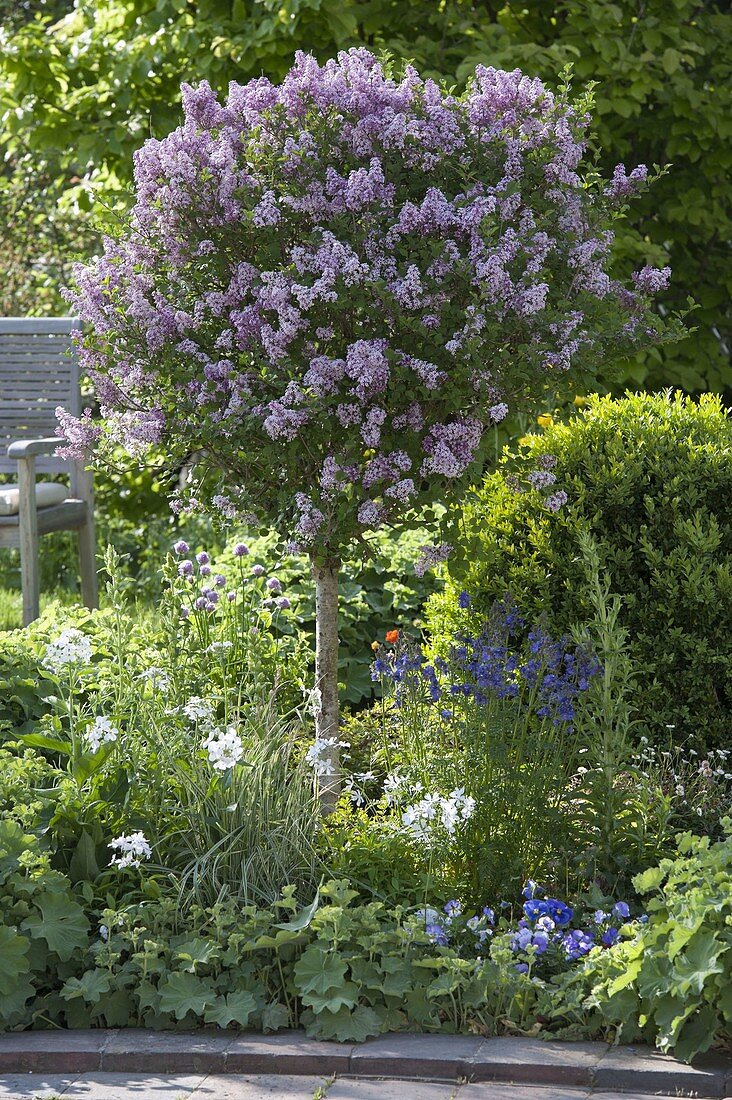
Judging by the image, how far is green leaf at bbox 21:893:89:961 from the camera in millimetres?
2723

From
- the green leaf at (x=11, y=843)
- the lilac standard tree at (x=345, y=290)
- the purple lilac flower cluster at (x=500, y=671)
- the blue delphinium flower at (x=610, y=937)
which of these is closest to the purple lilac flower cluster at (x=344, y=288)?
the lilac standard tree at (x=345, y=290)

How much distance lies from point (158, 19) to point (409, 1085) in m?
5.02

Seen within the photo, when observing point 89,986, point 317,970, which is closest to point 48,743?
point 89,986

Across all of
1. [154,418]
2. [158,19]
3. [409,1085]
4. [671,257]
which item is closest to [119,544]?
[158,19]

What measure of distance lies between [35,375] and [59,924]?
11.5 feet

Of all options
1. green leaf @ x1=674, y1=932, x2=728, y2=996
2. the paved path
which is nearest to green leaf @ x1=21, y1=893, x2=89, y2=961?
the paved path

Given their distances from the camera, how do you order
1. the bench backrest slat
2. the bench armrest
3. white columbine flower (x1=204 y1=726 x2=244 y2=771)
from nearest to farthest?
white columbine flower (x1=204 y1=726 x2=244 y2=771) → the bench armrest → the bench backrest slat

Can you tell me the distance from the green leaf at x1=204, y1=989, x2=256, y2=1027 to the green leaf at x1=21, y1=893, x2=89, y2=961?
323 millimetres

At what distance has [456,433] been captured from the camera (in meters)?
3.19

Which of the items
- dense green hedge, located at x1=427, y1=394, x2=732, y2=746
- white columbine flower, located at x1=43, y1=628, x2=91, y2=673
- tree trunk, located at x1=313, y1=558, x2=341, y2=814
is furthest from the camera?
dense green hedge, located at x1=427, y1=394, x2=732, y2=746

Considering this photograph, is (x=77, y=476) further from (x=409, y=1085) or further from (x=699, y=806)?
(x=409, y=1085)

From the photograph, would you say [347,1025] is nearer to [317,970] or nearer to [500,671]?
[317,970]

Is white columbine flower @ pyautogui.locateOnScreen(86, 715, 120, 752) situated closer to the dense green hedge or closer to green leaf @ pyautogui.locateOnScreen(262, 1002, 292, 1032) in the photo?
green leaf @ pyautogui.locateOnScreen(262, 1002, 292, 1032)

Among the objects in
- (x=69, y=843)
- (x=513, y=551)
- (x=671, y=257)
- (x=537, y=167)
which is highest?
(x=671, y=257)
